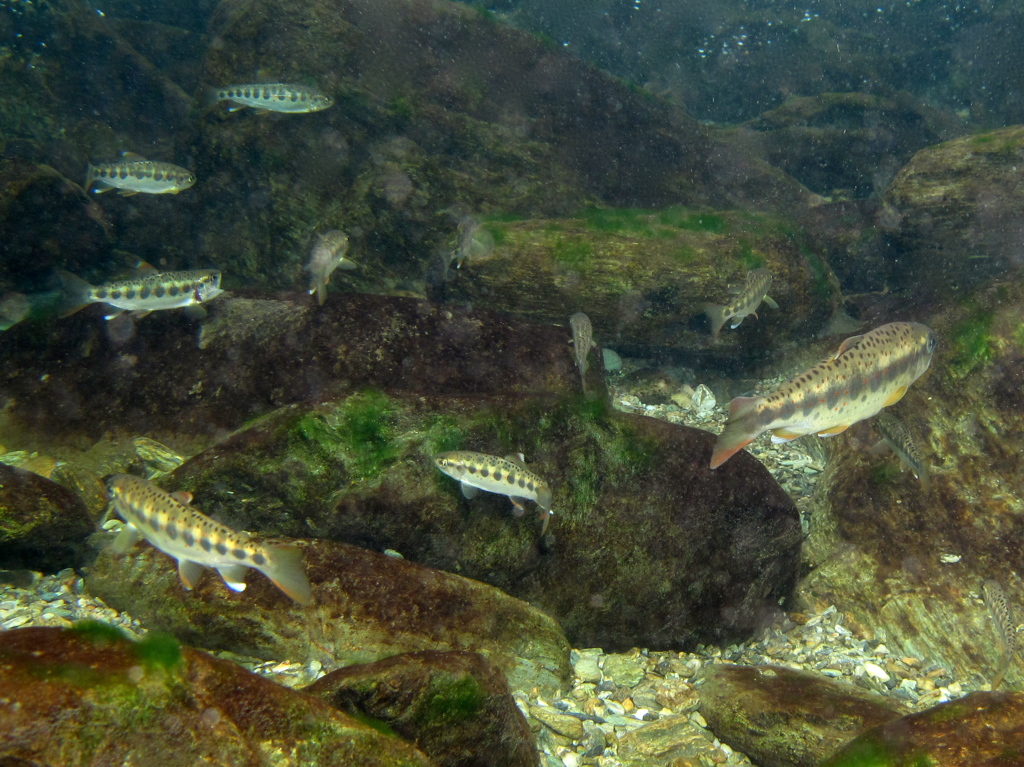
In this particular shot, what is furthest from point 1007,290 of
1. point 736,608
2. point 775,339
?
point 736,608

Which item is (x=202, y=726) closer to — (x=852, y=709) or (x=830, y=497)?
(x=852, y=709)

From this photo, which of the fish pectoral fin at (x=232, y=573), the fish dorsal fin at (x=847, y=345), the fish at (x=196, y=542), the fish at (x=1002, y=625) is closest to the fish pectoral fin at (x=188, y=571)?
the fish at (x=196, y=542)

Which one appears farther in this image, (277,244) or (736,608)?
(277,244)

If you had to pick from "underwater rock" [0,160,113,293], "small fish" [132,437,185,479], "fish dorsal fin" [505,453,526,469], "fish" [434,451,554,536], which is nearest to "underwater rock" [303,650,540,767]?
"fish" [434,451,554,536]

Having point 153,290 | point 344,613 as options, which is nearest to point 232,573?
point 344,613

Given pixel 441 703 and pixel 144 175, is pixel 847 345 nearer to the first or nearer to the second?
pixel 441 703

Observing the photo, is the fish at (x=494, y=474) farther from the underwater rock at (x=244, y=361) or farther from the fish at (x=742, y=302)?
the fish at (x=742, y=302)
